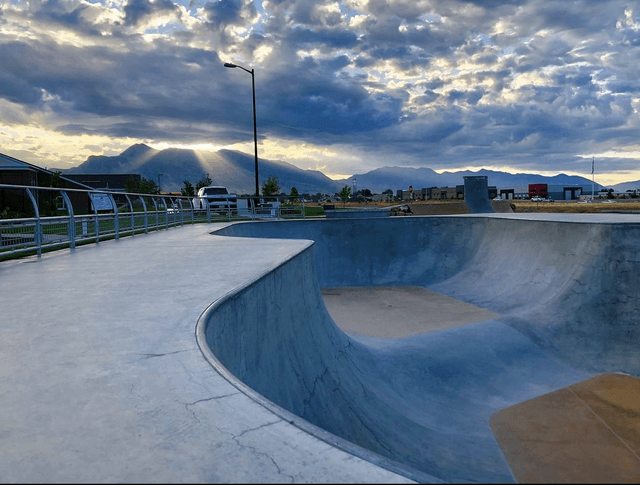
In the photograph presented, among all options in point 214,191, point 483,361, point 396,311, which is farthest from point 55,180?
point 483,361

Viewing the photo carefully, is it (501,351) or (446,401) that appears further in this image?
(501,351)

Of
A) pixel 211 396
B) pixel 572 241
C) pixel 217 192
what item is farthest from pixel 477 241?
pixel 217 192

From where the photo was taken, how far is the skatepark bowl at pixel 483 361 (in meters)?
4.68

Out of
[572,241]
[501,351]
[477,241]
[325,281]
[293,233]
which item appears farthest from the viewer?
[293,233]

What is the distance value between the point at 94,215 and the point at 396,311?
8489 mm

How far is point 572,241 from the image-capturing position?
12.3 metres

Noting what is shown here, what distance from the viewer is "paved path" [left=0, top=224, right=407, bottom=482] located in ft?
5.79

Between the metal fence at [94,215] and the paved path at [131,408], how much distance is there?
13.4ft

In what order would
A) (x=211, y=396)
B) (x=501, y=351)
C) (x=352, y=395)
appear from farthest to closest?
(x=501, y=351), (x=352, y=395), (x=211, y=396)

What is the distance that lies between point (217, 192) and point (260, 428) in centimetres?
2806

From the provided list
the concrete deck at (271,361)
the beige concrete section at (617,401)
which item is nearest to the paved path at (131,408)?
the concrete deck at (271,361)

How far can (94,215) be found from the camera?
1063 cm

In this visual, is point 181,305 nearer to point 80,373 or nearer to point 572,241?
point 80,373

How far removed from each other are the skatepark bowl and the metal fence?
4.97 meters
